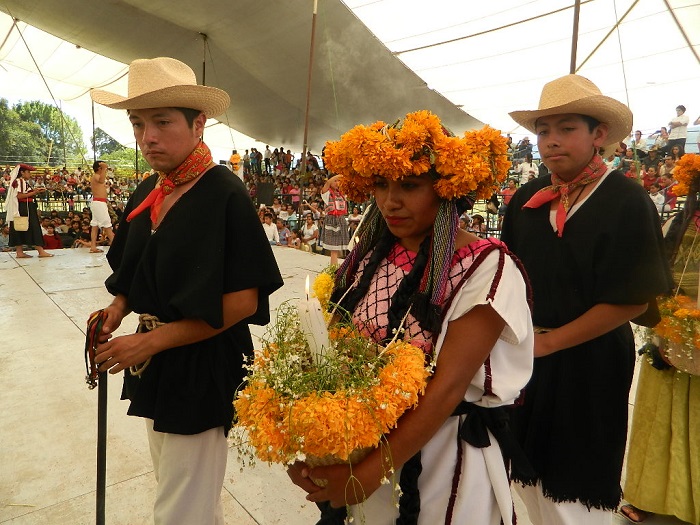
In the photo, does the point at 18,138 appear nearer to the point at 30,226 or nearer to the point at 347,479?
the point at 30,226

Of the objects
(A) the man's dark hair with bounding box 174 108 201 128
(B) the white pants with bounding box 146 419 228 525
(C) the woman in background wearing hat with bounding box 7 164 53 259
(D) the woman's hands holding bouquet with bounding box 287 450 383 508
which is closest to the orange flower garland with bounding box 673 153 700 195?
(D) the woman's hands holding bouquet with bounding box 287 450 383 508

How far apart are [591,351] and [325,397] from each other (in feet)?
4.04

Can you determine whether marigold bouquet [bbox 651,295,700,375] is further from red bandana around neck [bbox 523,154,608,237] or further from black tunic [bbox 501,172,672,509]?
red bandana around neck [bbox 523,154,608,237]

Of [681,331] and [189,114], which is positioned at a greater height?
[189,114]

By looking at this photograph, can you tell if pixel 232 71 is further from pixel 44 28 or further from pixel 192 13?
pixel 44 28

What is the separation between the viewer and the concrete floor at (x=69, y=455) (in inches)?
96.4

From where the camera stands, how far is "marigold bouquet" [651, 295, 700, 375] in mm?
2076

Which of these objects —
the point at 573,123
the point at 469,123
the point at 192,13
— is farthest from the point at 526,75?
the point at 573,123

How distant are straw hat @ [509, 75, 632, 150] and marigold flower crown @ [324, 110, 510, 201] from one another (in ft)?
2.08

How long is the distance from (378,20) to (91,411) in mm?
9579

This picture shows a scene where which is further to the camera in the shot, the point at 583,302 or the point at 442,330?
the point at 583,302

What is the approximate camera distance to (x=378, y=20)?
10.3m

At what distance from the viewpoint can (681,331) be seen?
2.10m

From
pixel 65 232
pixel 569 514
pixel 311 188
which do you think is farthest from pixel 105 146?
pixel 569 514
